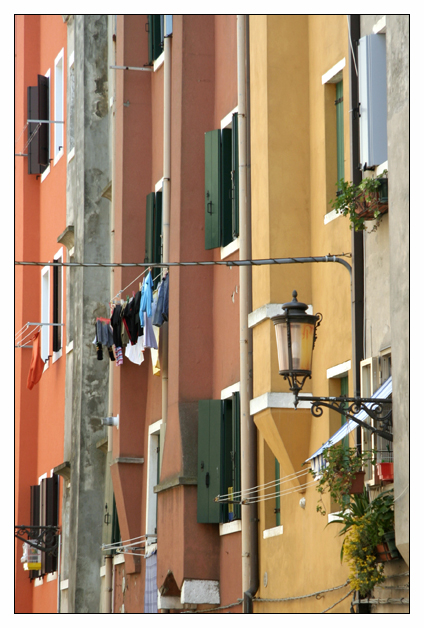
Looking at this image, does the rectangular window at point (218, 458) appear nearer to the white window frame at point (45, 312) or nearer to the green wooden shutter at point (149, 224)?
the green wooden shutter at point (149, 224)

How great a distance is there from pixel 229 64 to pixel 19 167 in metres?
13.3

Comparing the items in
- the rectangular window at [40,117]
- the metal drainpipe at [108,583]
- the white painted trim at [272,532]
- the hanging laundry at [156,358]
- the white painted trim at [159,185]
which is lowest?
the metal drainpipe at [108,583]

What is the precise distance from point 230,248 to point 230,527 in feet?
10.8

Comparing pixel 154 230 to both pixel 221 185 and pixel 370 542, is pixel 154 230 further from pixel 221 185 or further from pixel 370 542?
pixel 370 542

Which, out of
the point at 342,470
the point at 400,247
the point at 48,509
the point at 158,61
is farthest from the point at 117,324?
the point at 400,247

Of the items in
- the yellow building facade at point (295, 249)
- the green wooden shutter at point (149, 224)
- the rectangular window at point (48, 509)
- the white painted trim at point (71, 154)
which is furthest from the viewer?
the rectangular window at point (48, 509)

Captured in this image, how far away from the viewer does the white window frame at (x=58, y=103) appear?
85.7 feet

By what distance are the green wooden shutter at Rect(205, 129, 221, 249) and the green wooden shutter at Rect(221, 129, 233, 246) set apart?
0.05 m

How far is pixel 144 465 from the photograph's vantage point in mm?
19594

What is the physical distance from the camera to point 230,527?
15.2m

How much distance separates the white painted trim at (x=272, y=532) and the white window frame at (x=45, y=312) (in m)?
12.2

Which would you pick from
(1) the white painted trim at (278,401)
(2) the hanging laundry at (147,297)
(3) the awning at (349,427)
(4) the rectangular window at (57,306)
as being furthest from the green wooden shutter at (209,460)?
(4) the rectangular window at (57,306)

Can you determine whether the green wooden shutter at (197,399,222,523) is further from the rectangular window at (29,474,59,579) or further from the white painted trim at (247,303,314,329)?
the rectangular window at (29,474,59,579)

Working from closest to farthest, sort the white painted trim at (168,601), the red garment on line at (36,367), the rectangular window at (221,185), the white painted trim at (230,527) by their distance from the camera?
the white painted trim at (230,527) → the rectangular window at (221,185) → the white painted trim at (168,601) → the red garment on line at (36,367)
